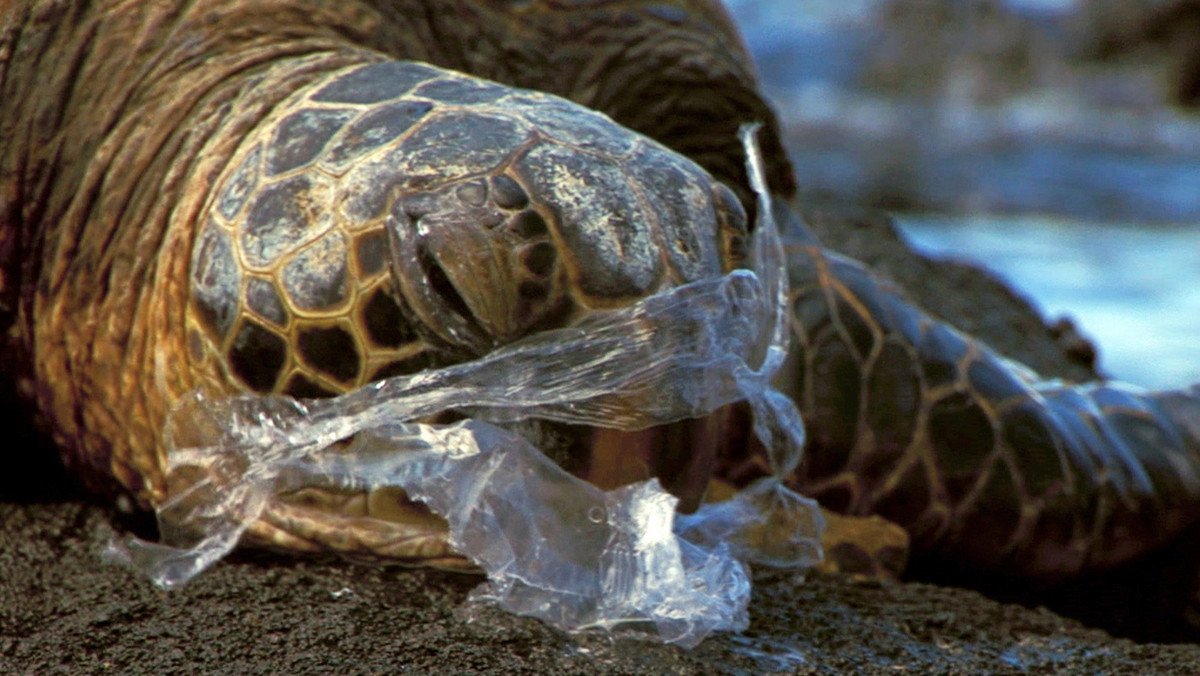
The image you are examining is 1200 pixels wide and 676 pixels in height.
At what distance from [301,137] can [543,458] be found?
0.48 metres

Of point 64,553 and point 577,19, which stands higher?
point 577,19

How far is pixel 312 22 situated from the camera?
2068 mm

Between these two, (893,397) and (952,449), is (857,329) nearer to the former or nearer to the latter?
(893,397)

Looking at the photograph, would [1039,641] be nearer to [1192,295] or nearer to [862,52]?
[1192,295]

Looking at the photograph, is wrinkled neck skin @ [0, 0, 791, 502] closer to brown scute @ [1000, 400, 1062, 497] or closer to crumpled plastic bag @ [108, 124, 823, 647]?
crumpled plastic bag @ [108, 124, 823, 647]

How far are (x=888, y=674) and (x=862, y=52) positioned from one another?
742 inches

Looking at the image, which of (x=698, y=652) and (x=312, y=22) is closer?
(x=698, y=652)

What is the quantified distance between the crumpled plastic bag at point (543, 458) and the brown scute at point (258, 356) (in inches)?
1.0

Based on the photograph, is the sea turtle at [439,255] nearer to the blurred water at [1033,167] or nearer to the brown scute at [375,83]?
the brown scute at [375,83]

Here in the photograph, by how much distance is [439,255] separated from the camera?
1420mm

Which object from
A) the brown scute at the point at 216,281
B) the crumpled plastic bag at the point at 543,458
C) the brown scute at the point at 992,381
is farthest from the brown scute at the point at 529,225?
the brown scute at the point at 992,381

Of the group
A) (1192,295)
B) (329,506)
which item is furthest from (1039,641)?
(1192,295)

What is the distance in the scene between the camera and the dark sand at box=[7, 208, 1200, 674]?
141 cm

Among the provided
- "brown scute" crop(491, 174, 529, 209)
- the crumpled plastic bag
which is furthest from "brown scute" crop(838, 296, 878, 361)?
"brown scute" crop(491, 174, 529, 209)
